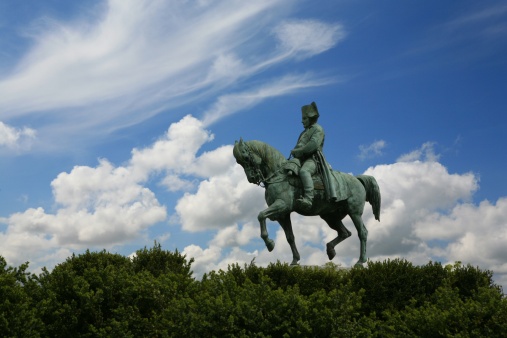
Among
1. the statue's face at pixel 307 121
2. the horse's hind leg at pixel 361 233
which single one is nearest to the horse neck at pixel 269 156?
the statue's face at pixel 307 121

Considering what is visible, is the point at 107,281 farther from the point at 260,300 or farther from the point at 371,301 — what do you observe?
the point at 371,301

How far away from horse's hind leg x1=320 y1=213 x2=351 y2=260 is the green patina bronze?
0.80ft

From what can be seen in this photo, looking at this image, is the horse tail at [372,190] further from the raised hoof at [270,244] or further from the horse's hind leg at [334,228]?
the raised hoof at [270,244]

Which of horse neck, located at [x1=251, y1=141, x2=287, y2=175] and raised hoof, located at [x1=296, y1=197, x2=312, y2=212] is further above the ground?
horse neck, located at [x1=251, y1=141, x2=287, y2=175]

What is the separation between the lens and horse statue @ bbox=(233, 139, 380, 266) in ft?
53.3

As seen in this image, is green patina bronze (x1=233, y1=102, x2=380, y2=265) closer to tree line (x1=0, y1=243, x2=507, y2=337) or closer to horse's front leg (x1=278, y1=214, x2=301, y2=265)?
horse's front leg (x1=278, y1=214, x2=301, y2=265)

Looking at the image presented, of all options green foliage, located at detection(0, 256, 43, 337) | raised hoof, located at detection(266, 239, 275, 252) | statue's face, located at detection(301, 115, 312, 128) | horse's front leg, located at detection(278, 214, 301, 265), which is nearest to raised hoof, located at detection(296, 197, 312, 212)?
horse's front leg, located at detection(278, 214, 301, 265)

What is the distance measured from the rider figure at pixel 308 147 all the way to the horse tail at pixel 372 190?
6.27 feet

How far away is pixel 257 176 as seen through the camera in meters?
16.8

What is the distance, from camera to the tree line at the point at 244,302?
9883 mm

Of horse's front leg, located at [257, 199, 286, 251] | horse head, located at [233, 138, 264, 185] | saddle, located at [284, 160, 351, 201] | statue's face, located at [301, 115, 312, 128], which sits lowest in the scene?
horse's front leg, located at [257, 199, 286, 251]

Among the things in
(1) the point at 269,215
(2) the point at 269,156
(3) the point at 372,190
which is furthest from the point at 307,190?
(3) the point at 372,190

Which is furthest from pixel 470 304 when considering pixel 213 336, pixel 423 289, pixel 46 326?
pixel 46 326

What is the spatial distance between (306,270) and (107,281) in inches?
182
